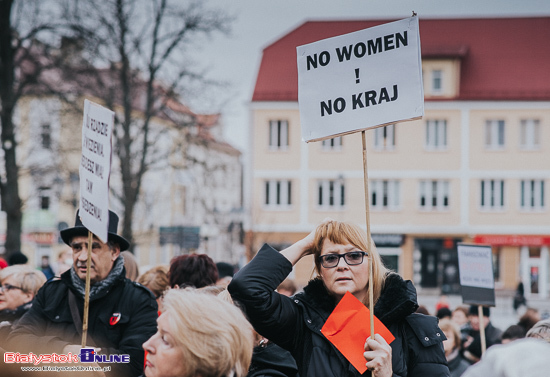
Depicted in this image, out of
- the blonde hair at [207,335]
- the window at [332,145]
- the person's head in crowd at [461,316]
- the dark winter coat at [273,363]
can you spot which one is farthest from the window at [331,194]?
the blonde hair at [207,335]

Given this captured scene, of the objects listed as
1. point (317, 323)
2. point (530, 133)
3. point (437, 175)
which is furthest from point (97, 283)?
point (530, 133)

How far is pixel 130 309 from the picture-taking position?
4219mm

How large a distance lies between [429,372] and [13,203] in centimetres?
1641

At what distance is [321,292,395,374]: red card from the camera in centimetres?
329

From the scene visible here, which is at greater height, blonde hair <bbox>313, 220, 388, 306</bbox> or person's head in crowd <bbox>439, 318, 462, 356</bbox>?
blonde hair <bbox>313, 220, 388, 306</bbox>

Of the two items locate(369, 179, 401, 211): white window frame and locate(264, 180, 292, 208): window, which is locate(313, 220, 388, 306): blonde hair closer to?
locate(369, 179, 401, 211): white window frame

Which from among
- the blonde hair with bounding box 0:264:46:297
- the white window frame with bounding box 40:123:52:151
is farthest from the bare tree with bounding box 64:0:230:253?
the blonde hair with bounding box 0:264:46:297

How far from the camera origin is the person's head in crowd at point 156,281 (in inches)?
233

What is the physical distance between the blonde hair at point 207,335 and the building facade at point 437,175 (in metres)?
32.9

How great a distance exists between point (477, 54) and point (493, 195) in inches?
317

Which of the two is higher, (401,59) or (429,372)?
(401,59)

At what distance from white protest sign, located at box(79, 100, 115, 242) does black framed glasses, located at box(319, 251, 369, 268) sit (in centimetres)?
121

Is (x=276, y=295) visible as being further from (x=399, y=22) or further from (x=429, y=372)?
(x=399, y=22)

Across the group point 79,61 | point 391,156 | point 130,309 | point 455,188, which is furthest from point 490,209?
point 130,309
